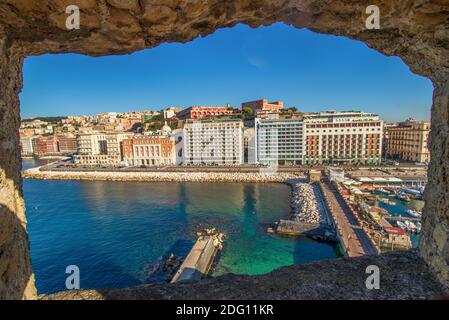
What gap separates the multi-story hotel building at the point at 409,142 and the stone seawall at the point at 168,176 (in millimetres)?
19095

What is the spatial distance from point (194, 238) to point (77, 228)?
28.8 ft

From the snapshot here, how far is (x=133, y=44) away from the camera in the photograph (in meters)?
2.29

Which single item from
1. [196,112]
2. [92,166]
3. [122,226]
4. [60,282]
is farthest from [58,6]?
[196,112]

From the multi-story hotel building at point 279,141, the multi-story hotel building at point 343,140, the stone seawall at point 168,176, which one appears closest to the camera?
the stone seawall at point 168,176

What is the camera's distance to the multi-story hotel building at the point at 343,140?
35.4 metres

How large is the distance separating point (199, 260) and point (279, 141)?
1154 inches

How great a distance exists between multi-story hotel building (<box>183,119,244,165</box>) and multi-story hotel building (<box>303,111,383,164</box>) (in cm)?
1056

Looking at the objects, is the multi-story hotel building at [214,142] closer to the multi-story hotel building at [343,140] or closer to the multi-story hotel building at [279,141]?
the multi-story hotel building at [279,141]

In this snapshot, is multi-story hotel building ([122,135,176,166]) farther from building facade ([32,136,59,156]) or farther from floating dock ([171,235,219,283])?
building facade ([32,136,59,156])

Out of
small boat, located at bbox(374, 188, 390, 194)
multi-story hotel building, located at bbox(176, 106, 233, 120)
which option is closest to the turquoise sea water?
small boat, located at bbox(374, 188, 390, 194)

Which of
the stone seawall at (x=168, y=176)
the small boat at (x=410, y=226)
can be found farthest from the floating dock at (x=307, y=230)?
the stone seawall at (x=168, y=176)

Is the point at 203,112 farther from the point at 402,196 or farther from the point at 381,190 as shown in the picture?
the point at 402,196

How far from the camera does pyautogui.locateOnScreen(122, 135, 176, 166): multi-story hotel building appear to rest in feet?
137

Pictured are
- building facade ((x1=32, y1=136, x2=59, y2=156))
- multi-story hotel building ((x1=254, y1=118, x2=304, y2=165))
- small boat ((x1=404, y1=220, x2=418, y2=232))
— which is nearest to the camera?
small boat ((x1=404, y1=220, x2=418, y2=232))
